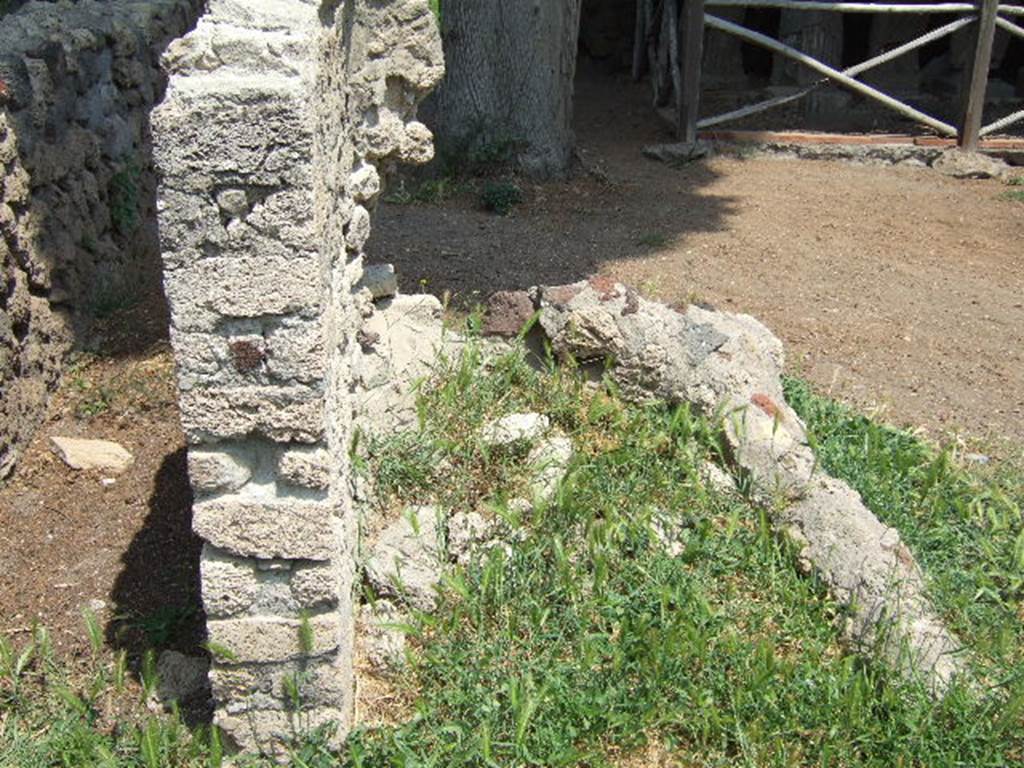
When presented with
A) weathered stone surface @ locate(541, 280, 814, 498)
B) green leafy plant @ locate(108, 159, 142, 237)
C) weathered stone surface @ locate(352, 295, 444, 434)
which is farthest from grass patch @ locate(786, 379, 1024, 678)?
green leafy plant @ locate(108, 159, 142, 237)

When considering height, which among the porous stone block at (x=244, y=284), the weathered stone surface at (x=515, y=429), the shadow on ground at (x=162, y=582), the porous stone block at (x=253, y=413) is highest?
the porous stone block at (x=244, y=284)

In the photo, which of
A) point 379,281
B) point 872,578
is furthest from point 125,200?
point 872,578

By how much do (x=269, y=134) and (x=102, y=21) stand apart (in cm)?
425

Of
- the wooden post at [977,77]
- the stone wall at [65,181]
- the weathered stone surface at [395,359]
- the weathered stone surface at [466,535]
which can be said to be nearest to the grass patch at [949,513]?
the weathered stone surface at [466,535]

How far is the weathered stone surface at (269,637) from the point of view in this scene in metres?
3.24

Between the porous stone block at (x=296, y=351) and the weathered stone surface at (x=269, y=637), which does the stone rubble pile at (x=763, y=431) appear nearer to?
the weathered stone surface at (x=269, y=637)

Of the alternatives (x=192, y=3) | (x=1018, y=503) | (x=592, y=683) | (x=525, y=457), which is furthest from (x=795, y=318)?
(x=192, y=3)

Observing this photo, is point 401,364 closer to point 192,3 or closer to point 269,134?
point 269,134

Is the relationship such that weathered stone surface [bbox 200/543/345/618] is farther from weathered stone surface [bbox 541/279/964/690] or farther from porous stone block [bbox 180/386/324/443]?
weathered stone surface [bbox 541/279/964/690]

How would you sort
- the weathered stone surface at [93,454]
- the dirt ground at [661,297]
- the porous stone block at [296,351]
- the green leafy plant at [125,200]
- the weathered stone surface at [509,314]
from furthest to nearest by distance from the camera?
the green leafy plant at [125,200] < the weathered stone surface at [509,314] < the weathered stone surface at [93,454] < the dirt ground at [661,297] < the porous stone block at [296,351]

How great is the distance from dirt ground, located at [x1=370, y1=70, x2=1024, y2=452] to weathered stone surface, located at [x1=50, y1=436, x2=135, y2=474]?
6.77 ft

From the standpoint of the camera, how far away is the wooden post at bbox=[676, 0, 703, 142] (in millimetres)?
9352

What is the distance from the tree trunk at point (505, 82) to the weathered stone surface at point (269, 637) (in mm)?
5621

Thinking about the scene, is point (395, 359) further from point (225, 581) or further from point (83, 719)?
point (83, 719)
